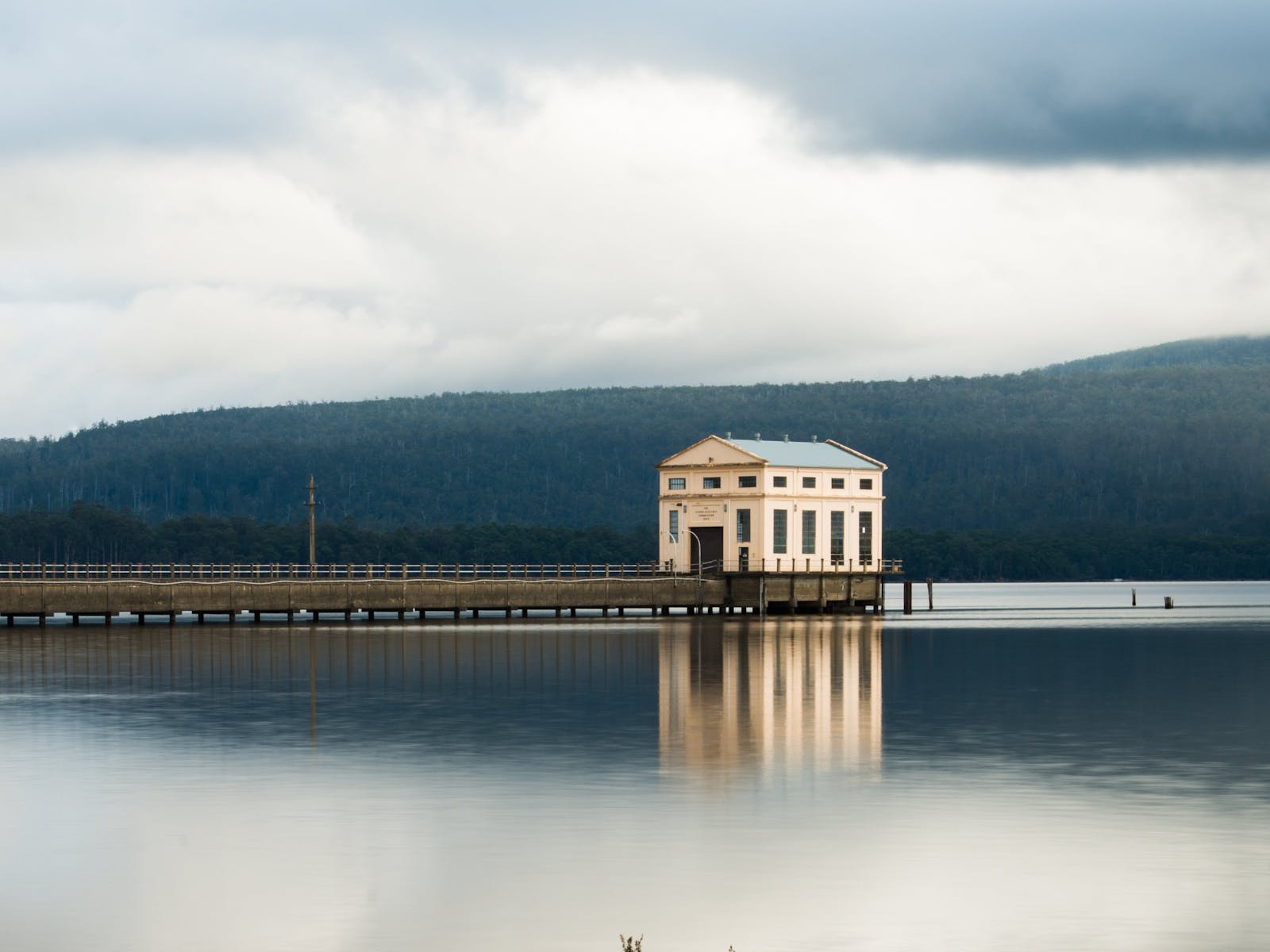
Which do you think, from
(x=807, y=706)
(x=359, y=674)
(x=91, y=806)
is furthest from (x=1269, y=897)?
(x=359, y=674)

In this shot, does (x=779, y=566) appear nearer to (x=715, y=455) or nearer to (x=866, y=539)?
(x=866, y=539)

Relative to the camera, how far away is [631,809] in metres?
32.1

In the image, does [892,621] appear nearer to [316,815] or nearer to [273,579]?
[273,579]

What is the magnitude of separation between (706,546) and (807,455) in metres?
8.04

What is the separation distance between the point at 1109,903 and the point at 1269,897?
2.06 meters

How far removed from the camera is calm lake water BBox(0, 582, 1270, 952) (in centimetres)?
2317

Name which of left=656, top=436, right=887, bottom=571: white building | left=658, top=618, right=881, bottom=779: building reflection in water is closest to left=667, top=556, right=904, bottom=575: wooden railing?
left=656, top=436, right=887, bottom=571: white building

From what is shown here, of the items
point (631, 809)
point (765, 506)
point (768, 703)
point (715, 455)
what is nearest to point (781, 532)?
point (765, 506)

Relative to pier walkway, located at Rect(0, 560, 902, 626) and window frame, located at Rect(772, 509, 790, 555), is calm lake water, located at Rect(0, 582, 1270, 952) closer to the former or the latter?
pier walkway, located at Rect(0, 560, 902, 626)

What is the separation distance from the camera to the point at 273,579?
107438mm

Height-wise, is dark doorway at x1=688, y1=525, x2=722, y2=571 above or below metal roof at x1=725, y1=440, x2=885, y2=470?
below

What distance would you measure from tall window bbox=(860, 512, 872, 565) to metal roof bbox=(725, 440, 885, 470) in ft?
10.7

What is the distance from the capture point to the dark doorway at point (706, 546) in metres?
117

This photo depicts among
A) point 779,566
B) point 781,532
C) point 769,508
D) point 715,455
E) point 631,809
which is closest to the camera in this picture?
point 631,809
